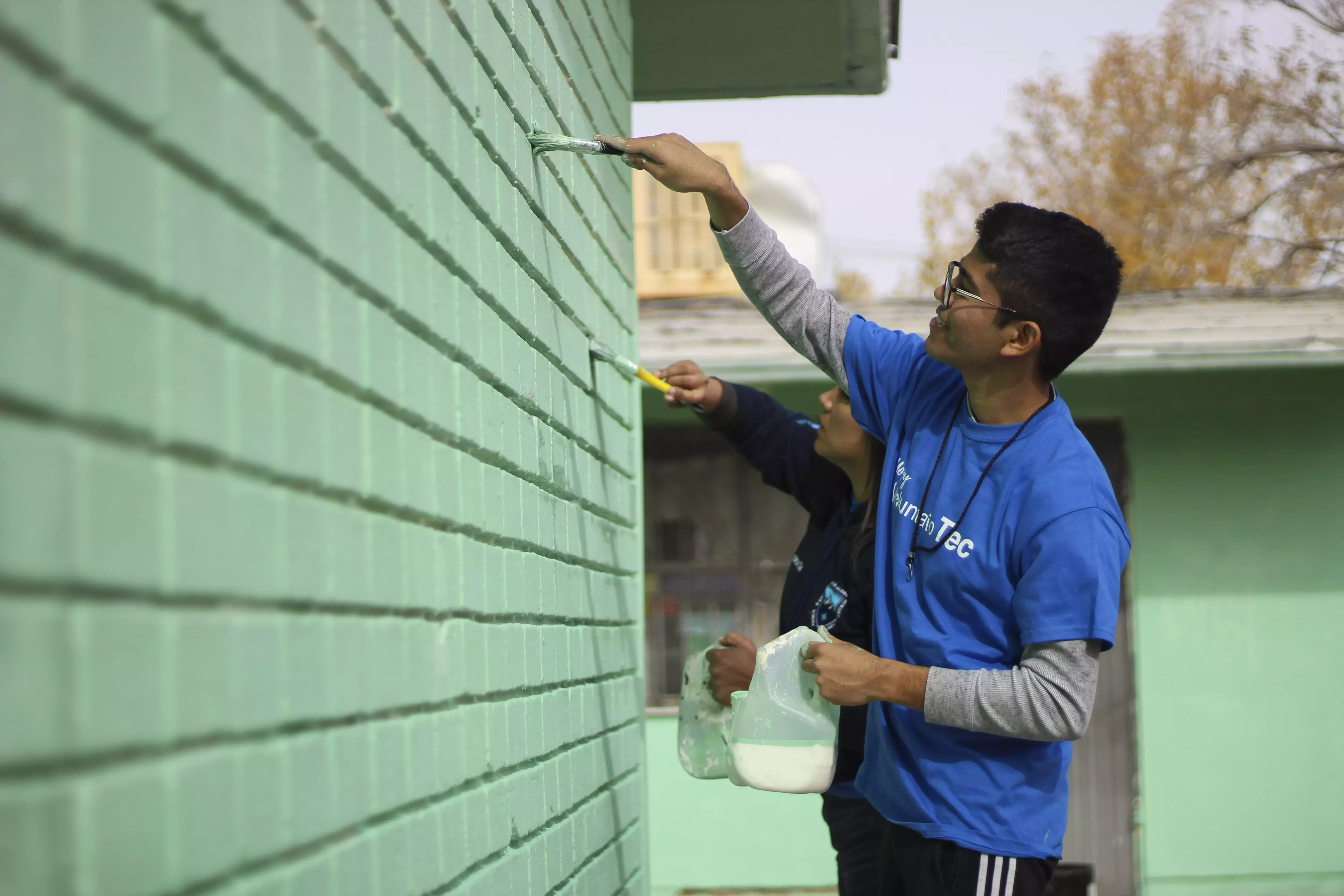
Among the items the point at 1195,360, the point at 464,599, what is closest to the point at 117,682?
the point at 464,599

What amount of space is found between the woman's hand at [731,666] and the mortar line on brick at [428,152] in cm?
105

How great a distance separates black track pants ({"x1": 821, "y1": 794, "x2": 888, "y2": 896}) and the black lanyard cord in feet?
3.36

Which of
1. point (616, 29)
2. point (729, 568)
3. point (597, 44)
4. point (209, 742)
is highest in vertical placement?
point (616, 29)

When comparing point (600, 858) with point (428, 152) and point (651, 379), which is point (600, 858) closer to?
point (651, 379)

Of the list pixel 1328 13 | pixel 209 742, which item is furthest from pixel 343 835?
pixel 1328 13

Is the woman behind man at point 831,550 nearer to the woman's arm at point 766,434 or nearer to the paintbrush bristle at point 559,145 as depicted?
the woman's arm at point 766,434

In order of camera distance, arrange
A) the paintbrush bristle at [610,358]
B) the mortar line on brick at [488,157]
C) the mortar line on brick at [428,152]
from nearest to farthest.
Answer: the mortar line on brick at [428,152]
the mortar line on brick at [488,157]
the paintbrush bristle at [610,358]

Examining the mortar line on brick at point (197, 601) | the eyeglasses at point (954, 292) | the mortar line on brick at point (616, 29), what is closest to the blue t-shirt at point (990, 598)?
the eyeglasses at point (954, 292)

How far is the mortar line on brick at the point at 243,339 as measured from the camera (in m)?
0.85

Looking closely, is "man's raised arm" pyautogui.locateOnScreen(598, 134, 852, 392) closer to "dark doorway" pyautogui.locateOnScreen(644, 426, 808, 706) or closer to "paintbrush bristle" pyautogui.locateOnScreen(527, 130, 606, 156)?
"paintbrush bristle" pyautogui.locateOnScreen(527, 130, 606, 156)

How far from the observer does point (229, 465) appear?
1.10 meters

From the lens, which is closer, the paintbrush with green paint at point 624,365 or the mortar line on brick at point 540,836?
the mortar line on brick at point 540,836

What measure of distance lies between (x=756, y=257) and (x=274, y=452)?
6.42ft

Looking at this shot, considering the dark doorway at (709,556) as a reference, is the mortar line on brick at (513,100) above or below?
above
